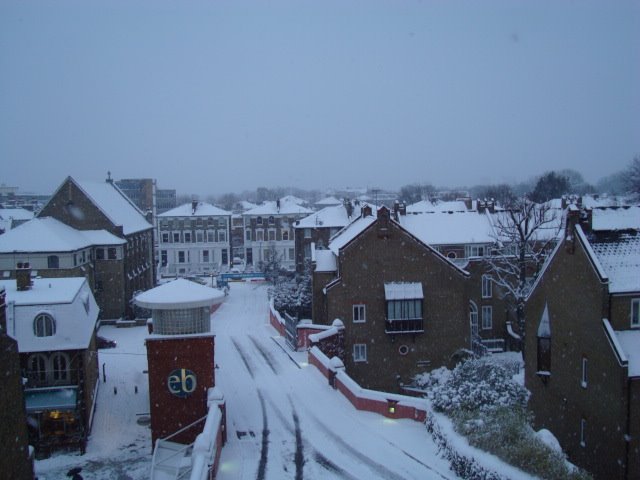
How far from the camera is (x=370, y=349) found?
103 feet

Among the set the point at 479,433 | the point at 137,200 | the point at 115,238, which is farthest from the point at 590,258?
the point at 137,200

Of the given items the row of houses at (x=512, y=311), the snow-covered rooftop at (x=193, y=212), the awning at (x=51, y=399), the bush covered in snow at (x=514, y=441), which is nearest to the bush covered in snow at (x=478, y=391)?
the bush covered in snow at (x=514, y=441)

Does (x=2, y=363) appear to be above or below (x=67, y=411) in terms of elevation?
above

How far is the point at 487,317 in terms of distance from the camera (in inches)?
1531

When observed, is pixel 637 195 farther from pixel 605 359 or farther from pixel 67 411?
pixel 67 411

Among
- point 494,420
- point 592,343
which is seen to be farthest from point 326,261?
point 494,420

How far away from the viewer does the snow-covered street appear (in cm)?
1628

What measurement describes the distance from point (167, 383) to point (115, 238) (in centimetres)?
2899

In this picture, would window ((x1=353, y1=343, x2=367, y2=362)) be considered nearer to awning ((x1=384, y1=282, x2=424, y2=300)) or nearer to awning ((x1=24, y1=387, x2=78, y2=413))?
awning ((x1=384, y1=282, x2=424, y2=300))

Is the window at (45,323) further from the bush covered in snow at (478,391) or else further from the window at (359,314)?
the window at (359,314)

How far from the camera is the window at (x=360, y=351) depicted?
31.3 m

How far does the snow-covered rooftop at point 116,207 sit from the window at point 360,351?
2356 cm

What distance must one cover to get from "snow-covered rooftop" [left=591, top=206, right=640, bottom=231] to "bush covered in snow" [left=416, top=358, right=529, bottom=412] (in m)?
5.73

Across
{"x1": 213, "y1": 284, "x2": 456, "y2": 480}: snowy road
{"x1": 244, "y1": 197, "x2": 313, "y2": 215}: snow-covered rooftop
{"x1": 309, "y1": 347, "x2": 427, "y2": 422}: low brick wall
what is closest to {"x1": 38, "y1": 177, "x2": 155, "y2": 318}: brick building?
{"x1": 213, "y1": 284, "x2": 456, "y2": 480}: snowy road
